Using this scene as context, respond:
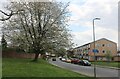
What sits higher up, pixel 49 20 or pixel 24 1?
pixel 24 1

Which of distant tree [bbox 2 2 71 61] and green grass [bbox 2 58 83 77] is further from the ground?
distant tree [bbox 2 2 71 61]

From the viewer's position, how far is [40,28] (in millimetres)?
39188

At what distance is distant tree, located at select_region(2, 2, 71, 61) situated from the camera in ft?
126

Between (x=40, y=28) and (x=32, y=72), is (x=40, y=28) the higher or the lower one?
the higher one

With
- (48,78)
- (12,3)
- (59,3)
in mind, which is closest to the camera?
(48,78)

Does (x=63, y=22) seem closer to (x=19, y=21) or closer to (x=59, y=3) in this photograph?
(x=59, y=3)

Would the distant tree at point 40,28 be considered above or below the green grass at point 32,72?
above

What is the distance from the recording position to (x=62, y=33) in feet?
128

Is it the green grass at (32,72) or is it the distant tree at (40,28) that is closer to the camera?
the green grass at (32,72)

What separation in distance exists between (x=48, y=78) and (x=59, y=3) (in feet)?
80.6

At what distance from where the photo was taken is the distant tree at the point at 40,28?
126 ft

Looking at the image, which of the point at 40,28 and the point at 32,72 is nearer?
the point at 32,72

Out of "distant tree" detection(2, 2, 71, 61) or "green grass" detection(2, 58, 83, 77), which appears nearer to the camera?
"green grass" detection(2, 58, 83, 77)

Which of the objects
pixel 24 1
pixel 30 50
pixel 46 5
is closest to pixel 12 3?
pixel 24 1
